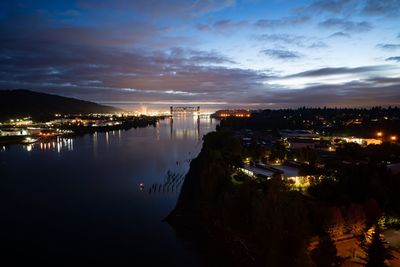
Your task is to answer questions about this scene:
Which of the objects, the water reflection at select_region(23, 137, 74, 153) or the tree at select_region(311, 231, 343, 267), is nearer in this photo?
the tree at select_region(311, 231, 343, 267)

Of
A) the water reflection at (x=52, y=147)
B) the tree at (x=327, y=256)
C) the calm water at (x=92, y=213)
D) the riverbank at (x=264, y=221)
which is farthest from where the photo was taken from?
the water reflection at (x=52, y=147)

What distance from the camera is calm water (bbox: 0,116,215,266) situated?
3.41 m

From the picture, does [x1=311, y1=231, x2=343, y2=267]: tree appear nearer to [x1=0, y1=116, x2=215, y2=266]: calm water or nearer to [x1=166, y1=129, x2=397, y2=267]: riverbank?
[x1=166, y1=129, x2=397, y2=267]: riverbank

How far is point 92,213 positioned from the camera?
457cm

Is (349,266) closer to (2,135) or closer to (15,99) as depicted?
(2,135)

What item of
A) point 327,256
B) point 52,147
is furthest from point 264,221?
point 52,147

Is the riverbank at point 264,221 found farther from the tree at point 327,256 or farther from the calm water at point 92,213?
the calm water at point 92,213

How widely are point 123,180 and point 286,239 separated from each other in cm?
443

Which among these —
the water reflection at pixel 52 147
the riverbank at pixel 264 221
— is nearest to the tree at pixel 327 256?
the riverbank at pixel 264 221

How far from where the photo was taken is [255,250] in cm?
316

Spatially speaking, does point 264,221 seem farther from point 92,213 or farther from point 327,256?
point 92,213

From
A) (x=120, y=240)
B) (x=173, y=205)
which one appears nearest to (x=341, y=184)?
(x=173, y=205)

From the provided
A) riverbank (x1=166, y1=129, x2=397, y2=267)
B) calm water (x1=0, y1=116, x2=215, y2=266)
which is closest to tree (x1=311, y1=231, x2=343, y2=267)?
riverbank (x1=166, y1=129, x2=397, y2=267)

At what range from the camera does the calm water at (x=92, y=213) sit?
11.2 feet
